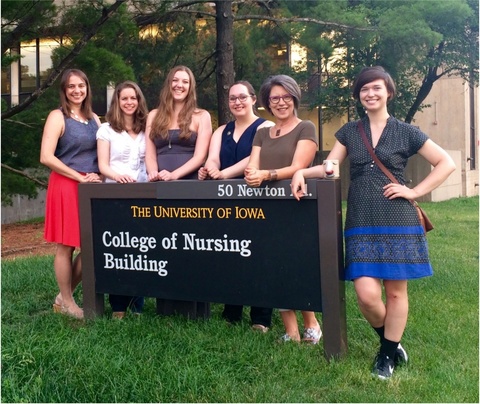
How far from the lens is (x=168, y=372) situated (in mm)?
3672

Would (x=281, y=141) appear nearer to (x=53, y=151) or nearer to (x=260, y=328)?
(x=260, y=328)

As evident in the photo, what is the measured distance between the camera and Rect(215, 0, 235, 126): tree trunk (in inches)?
376

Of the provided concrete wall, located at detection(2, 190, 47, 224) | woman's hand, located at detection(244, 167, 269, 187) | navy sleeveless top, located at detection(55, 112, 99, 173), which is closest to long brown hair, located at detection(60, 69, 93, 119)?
navy sleeveless top, located at detection(55, 112, 99, 173)

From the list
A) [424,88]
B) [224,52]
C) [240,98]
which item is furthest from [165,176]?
[424,88]

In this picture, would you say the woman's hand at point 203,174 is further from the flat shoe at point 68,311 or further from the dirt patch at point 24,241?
the dirt patch at point 24,241

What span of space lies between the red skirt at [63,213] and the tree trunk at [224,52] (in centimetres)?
486

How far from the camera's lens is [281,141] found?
4145 millimetres

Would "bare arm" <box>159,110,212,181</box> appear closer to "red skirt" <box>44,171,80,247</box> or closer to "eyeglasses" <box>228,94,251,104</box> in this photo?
"eyeglasses" <box>228,94,251,104</box>

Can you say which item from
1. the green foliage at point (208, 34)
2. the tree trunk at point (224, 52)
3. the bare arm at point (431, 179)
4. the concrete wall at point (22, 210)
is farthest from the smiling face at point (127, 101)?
the concrete wall at point (22, 210)

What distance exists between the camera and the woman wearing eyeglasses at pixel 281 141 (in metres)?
3.98

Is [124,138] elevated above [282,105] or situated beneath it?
situated beneath

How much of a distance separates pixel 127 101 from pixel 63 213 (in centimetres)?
102

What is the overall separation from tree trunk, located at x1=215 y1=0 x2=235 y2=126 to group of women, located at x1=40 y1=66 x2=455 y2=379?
181 inches

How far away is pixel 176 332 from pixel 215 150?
1308 millimetres
